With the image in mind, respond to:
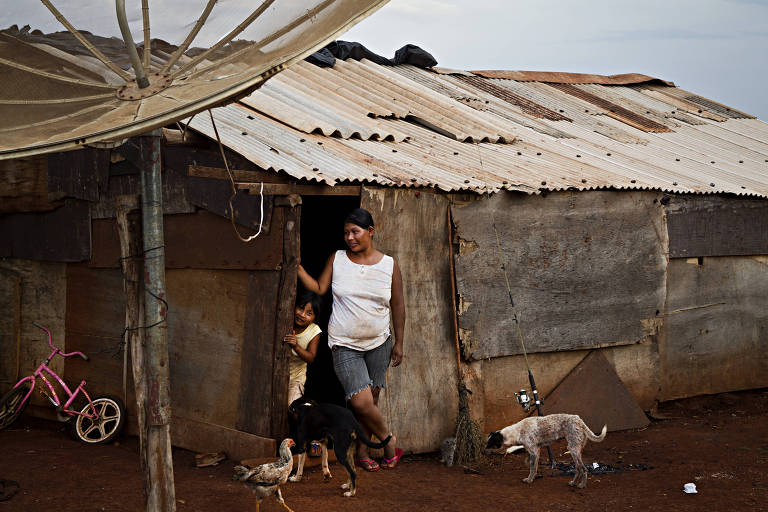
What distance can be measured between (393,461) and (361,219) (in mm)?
1932

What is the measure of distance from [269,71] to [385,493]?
3.30 m

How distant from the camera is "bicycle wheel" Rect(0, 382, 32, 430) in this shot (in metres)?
7.84

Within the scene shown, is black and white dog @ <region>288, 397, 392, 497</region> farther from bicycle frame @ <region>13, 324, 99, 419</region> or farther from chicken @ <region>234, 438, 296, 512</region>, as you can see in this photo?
bicycle frame @ <region>13, 324, 99, 419</region>

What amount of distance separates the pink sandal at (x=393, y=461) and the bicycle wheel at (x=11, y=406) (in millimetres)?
3616

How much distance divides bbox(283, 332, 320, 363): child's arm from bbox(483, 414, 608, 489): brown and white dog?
149 cm

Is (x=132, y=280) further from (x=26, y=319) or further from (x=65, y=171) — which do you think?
(x=26, y=319)

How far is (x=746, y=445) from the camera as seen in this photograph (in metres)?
Result: 7.61

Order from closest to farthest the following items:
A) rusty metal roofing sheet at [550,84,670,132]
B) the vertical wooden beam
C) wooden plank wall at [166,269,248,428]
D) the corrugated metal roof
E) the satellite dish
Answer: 1. the satellite dish
2. the vertical wooden beam
3. wooden plank wall at [166,269,248,428]
4. the corrugated metal roof
5. rusty metal roofing sheet at [550,84,670,132]

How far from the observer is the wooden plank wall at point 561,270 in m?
7.36

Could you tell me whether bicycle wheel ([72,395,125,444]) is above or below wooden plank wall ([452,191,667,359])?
below

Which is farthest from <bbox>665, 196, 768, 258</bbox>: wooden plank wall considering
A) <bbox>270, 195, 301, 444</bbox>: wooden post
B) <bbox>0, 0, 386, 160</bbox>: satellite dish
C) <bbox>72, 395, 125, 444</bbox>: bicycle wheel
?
<bbox>72, 395, 125, 444</bbox>: bicycle wheel

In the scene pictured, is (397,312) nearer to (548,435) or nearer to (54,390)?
(548,435)

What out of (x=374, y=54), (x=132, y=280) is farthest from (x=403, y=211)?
(x=374, y=54)

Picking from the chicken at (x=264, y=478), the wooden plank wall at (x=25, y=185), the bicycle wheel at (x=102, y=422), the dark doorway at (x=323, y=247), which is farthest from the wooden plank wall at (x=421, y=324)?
the wooden plank wall at (x=25, y=185)
